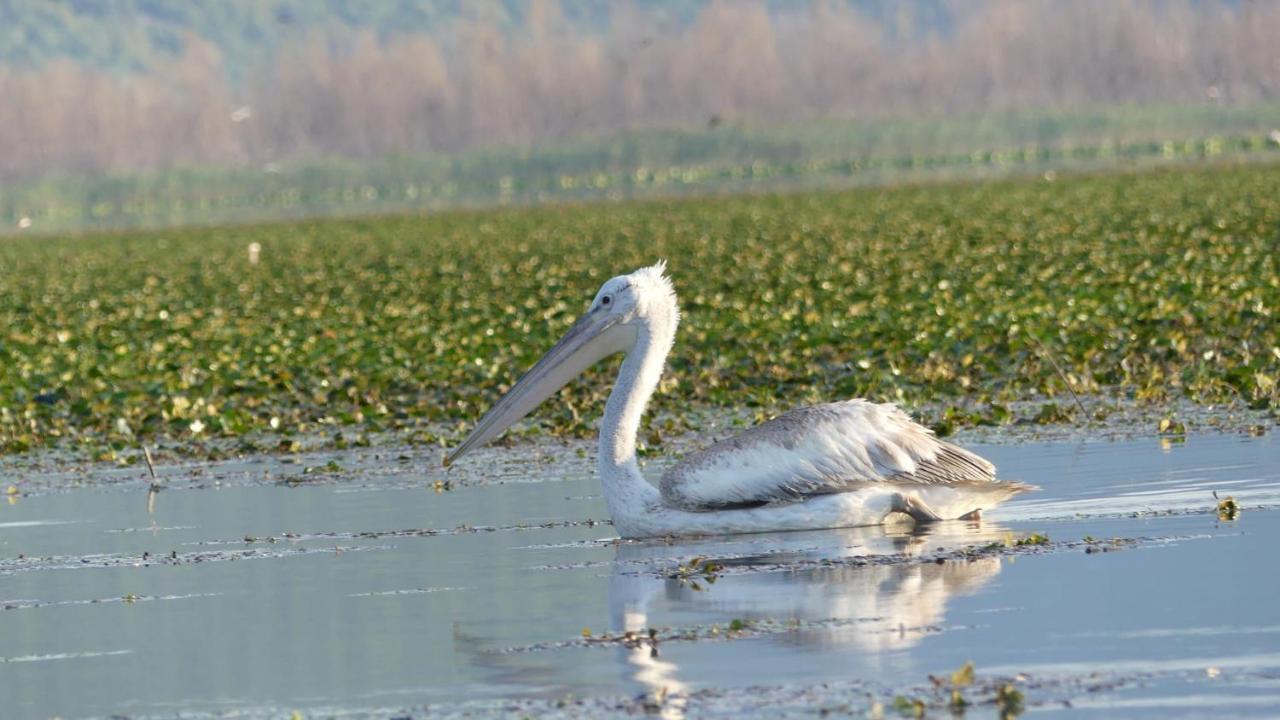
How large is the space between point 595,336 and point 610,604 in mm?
2772

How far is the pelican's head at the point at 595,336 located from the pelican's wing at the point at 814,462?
1.03m

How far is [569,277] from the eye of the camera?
35.4m

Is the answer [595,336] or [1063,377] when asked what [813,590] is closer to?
[595,336]

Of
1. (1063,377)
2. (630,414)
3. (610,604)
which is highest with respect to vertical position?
(1063,377)

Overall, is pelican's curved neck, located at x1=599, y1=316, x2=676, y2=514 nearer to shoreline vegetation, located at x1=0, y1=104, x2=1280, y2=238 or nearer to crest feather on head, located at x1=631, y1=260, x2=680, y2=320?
crest feather on head, located at x1=631, y1=260, x2=680, y2=320

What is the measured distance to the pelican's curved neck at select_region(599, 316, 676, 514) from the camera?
37.2 feet

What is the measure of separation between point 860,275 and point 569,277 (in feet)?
21.8

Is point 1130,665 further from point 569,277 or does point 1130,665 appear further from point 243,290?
point 243,290

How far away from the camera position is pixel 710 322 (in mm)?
23859

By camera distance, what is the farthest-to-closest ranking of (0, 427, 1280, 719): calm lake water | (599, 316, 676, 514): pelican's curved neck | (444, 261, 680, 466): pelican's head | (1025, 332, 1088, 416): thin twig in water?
(1025, 332, 1088, 416): thin twig in water
(444, 261, 680, 466): pelican's head
(599, 316, 676, 514): pelican's curved neck
(0, 427, 1280, 719): calm lake water

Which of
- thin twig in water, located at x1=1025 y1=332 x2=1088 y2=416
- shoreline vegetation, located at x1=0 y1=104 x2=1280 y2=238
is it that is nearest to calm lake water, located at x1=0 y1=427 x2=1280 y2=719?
thin twig in water, located at x1=1025 y1=332 x2=1088 y2=416

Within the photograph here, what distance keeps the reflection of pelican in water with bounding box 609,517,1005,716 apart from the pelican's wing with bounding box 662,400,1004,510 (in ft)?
0.80

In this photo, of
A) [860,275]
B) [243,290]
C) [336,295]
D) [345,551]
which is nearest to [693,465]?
[345,551]

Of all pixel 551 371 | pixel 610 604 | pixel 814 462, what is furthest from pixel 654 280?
pixel 610 604
